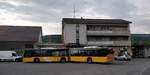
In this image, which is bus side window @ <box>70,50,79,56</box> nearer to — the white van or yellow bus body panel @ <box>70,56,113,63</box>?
yellow bus body panel @ <box>70,56,113,63</box>

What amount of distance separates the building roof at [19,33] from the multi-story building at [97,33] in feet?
26.0

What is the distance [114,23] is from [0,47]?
27300 millimetres

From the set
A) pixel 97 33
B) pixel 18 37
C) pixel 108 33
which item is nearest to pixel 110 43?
pixel 108 33

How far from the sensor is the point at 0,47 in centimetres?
7550

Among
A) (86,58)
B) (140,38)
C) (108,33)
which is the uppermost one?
(108,33)

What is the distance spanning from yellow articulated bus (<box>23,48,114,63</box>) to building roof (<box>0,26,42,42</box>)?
2623 cm

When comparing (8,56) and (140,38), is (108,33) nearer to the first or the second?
(8,56)

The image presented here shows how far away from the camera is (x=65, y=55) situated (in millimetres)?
49312

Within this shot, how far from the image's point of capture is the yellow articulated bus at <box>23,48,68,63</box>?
4938 centimetres

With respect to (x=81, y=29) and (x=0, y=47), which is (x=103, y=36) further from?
(x=0, y=47)

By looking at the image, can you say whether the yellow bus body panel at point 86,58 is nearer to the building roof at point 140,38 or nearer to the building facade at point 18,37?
the building facade at point 18,37

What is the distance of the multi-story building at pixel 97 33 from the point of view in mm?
75188

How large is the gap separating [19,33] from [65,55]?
32672 millimetres

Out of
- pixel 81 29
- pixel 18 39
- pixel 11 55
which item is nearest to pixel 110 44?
pixel 81 29
